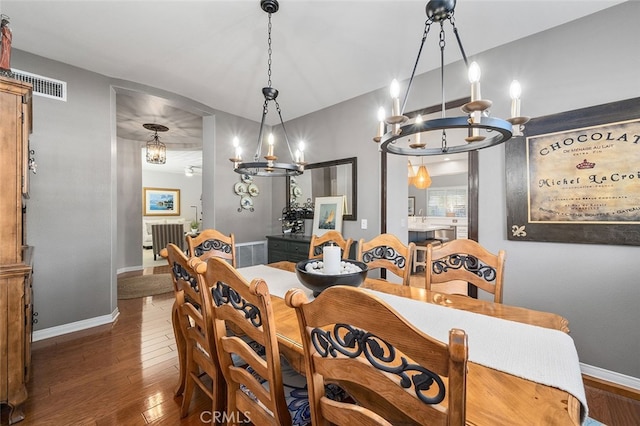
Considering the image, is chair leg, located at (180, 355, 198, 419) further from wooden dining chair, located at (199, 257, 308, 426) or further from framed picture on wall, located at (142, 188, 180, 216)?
framed picture on wall, located at (142, 188, 180, 216)

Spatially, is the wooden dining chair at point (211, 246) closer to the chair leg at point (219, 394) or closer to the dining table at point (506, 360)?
the dining table at point (506, 360)

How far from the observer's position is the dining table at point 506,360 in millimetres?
640

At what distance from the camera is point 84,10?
1979mm

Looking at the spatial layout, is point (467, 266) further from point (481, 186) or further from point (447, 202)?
point (447, 202)

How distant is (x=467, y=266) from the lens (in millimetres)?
1694

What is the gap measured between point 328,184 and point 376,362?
10.6ft

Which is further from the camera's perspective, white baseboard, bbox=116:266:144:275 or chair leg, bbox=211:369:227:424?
white baseboard, bbox=116:266:144:275

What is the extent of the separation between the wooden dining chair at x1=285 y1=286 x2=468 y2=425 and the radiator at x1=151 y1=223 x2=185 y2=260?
22.6 ft

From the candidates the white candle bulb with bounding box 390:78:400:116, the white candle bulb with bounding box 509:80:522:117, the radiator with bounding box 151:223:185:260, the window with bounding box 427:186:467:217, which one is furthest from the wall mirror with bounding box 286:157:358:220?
the window with bounding box 427:186:467:217

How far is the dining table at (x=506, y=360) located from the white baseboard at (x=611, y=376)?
1.33m

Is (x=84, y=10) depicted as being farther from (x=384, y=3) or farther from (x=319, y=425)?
(x=319, y=425)

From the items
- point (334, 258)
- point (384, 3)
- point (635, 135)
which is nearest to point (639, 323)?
point (635, 135)

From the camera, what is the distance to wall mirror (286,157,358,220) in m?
3.46

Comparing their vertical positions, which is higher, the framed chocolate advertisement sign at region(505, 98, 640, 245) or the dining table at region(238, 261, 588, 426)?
the framed chocolate advertisement sign at region(505, 98, 640, 245)
